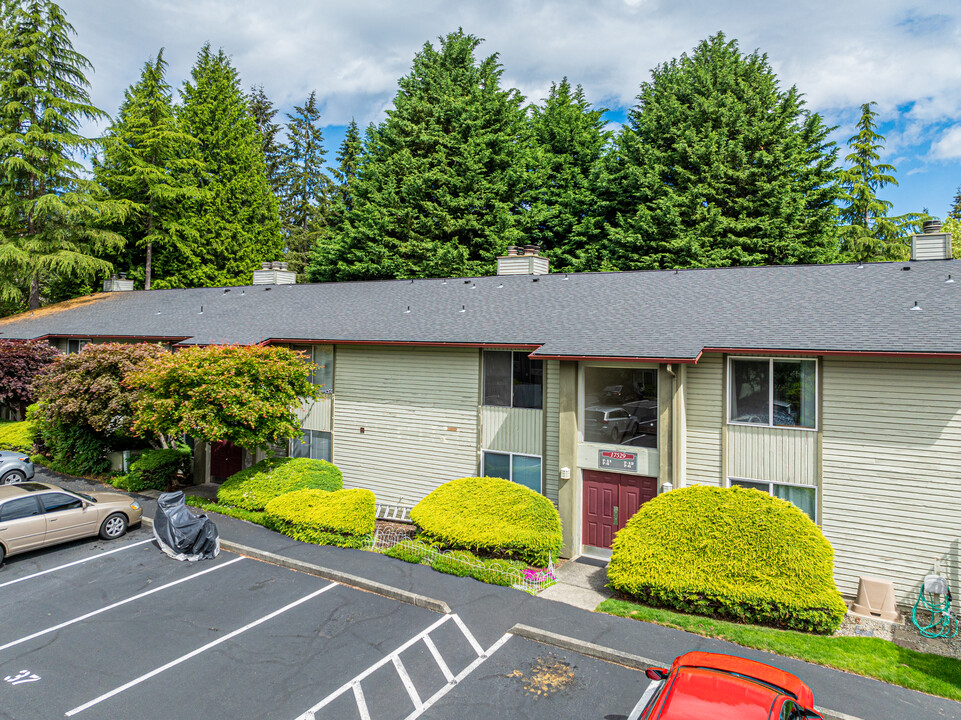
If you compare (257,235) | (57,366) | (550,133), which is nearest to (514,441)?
(57,366)

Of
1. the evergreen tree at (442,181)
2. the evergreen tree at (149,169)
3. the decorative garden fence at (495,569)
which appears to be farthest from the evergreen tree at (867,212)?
the evergreen tree at (149,169)

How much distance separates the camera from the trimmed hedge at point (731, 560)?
437 inches

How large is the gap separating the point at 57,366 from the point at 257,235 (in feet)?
88.6

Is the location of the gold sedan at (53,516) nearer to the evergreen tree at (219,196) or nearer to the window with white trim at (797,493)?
the window with white trim at (797,493)

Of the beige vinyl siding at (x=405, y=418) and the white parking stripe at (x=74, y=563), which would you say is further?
the beige vinyl siding at (x=405, y=418)

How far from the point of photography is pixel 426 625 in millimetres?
10906

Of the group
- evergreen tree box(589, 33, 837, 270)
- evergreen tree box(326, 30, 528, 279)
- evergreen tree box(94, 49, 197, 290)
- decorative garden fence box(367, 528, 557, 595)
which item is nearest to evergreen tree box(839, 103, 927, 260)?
evergreen tree box(589, 33, 837, 270)

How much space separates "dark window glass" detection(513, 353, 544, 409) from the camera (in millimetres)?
16406

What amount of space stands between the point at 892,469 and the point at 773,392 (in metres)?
2.80

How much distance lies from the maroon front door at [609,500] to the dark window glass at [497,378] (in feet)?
10.9

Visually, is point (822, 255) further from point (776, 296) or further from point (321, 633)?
point (321, 633)

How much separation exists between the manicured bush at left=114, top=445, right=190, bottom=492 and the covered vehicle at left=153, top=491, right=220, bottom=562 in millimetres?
6007

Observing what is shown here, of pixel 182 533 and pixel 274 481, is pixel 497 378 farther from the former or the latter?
pixel 182 533

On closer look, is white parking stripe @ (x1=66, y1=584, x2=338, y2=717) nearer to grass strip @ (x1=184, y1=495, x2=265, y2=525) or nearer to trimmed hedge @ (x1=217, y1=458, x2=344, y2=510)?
grass strip @ (x1=184, y1=495, x2=265, y2=525)
